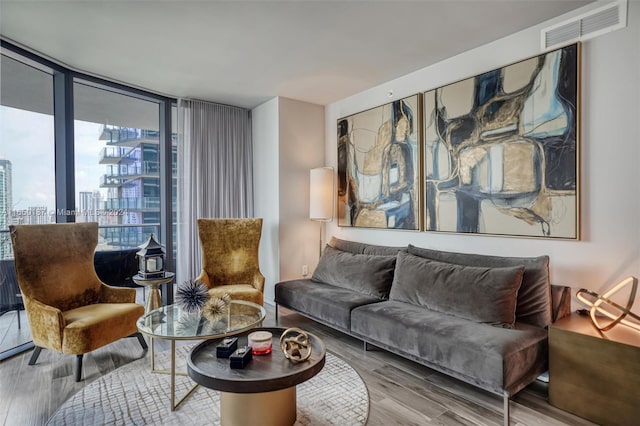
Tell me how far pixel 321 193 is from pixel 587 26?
2698mm

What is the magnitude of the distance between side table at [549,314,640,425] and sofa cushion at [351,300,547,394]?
13 cm

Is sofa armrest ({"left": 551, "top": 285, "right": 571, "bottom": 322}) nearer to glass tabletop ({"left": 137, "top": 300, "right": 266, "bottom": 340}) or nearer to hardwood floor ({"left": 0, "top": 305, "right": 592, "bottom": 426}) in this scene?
hardwood floor ({"left": 0, "top": 305, "right": 592, "bottom": 426})

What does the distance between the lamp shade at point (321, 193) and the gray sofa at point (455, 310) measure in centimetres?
90

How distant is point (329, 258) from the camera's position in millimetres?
3764

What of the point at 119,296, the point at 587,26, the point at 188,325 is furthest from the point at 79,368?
the point at 587,26

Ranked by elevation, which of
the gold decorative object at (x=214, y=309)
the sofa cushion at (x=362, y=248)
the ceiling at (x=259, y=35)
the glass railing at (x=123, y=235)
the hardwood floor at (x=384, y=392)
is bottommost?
the hardwood floor at (x=384, y=392)

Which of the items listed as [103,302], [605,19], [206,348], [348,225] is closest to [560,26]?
[605,19]

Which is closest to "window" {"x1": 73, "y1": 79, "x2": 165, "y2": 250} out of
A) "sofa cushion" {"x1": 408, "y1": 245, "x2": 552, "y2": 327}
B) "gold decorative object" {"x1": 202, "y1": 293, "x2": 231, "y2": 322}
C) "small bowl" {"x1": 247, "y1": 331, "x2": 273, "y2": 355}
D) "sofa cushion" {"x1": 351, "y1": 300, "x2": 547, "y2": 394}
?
"gold decorative object" {"x1": 202, "y1": 293, "x2": 231, "y2": 322}

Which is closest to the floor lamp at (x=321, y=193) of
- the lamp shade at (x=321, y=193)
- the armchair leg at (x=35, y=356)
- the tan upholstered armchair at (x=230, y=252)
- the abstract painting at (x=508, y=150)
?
the lamp shade at (x=321, y=193)

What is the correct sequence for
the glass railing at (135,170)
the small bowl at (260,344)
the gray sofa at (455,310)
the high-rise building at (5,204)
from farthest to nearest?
the glass railing at (135,170) < the high-rise building at (5,204) < the gray sofa at (455,310) < the small bowl at (260,344)

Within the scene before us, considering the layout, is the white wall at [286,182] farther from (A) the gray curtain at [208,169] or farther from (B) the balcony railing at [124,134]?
(B) the balcony railing at [124,134]

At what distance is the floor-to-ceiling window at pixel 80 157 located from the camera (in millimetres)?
2930

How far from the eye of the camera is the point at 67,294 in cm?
280

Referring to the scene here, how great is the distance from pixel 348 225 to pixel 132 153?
8.55ft
